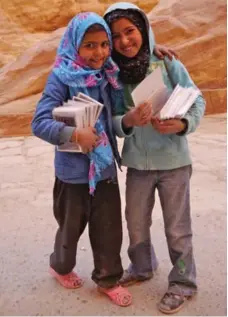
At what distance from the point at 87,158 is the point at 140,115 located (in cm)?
35

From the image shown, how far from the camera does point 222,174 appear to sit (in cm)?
439

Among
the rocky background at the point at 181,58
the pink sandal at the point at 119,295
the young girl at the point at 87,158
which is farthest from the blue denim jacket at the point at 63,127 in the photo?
the rocky background at the point at 181,58

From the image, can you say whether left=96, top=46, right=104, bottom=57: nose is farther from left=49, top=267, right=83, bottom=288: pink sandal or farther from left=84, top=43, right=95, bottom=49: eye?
left=49, top=267, right=83, bottom=288: pink sandal

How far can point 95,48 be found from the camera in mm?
2031

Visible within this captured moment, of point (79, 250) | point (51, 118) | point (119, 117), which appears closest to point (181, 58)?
point (79, 250)

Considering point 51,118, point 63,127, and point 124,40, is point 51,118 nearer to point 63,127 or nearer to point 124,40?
point 63,127

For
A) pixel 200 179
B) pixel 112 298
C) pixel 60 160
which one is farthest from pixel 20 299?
pixel 200 179

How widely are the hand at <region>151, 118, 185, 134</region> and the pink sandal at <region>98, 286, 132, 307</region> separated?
2.76 feet

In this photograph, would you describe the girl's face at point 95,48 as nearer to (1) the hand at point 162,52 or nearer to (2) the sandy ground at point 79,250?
(1) the hand at point 162,52

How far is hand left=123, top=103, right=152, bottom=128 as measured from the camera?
199 centimetres

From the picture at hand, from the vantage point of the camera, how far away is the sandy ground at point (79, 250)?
7.70 ft

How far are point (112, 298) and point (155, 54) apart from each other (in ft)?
3.84

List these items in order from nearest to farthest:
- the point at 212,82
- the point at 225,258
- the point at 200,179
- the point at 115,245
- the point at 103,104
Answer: the point at 103,104 → the point at 115,245 → the point at 225,258 → the point at 200,179 → the point at 212,82

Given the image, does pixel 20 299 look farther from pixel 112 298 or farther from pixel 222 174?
pixel 222 174
